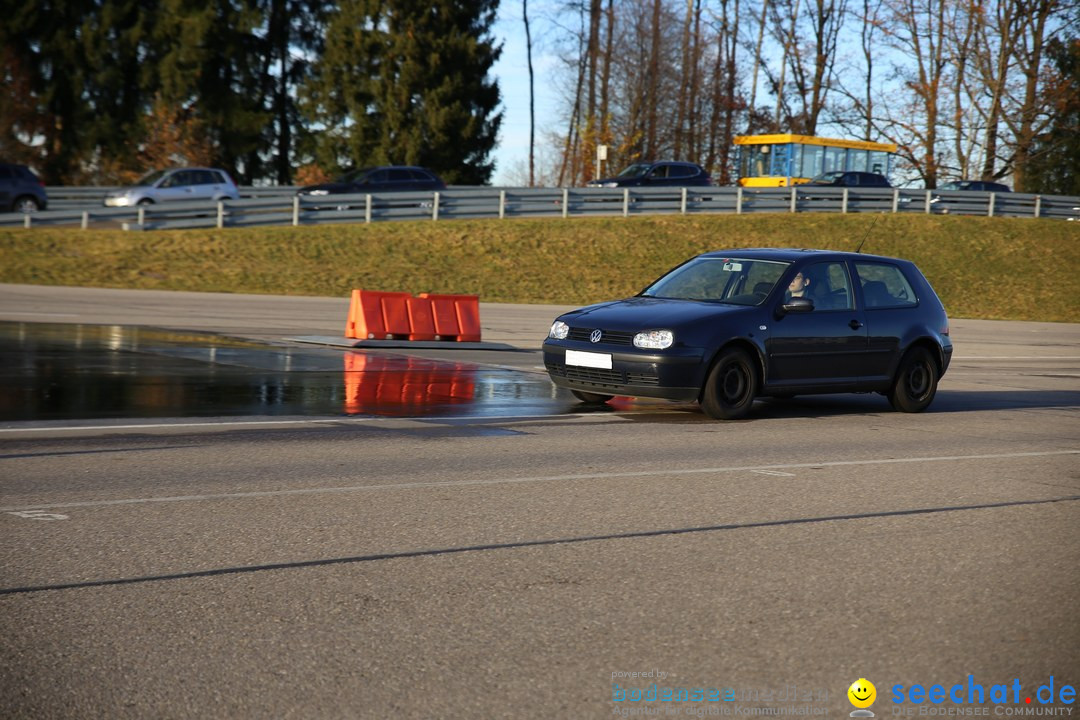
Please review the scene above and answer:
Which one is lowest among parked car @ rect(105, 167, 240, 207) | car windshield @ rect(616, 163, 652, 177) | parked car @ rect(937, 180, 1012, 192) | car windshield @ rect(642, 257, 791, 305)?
car windshield @ rect(642, 257, 791, 305)

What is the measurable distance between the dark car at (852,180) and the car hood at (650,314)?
129 ft

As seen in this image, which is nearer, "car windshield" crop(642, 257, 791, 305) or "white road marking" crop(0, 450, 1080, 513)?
"white road marking" crop(0, 450, 1080, 513)

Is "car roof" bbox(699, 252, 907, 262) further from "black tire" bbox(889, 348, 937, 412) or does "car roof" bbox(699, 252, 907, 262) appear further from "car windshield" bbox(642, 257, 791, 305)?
"black tire" bbox(889, 348, 937, 412)

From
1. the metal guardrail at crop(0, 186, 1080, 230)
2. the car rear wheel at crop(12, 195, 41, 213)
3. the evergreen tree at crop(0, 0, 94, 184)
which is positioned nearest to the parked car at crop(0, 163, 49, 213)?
the car rear wheel at crop(12, 195, 41, 213)

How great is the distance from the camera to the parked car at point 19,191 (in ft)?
122

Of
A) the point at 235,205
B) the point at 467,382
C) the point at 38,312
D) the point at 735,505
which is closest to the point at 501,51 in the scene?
the point at 235,205

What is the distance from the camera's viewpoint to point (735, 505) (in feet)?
A: 24.8

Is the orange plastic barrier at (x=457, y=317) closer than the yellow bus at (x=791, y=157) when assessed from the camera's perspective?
Yes

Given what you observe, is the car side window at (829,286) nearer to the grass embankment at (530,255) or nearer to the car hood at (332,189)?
the grass embankment at (530,255)

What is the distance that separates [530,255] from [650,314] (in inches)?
1066

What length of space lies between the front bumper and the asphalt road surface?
0.64 m

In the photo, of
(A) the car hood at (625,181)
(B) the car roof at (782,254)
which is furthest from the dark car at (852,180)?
(B) the car roof at (782,254)

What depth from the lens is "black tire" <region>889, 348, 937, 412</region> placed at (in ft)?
43.3

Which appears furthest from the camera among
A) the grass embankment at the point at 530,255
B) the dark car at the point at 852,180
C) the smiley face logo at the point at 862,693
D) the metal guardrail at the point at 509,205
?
the dark car at the point at 852,180
